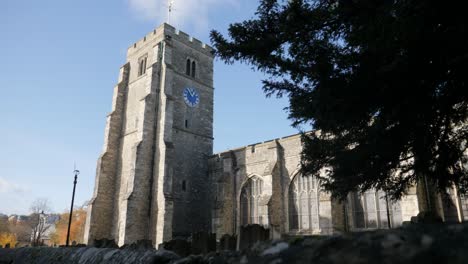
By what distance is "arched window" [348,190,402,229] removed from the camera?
59.5 feet

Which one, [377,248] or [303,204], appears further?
[303,204]

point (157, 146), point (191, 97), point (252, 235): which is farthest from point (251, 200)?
point (252, 235)

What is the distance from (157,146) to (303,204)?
11.2 metres

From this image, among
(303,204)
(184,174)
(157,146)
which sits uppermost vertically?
(157,146)

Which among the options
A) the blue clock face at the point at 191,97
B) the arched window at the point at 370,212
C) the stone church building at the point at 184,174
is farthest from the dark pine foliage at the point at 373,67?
the blue clock face at the point at 191,97

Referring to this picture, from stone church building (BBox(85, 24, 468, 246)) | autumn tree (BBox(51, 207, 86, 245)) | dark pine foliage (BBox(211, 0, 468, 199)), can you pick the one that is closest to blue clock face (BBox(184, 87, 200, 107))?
stone church building (BBox(85, 24, 468, 246))

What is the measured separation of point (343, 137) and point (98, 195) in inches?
883

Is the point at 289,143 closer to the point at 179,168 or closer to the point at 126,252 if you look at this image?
the point at 179,168

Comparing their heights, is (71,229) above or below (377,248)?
below

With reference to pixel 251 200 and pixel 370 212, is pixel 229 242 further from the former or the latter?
pixel 251 200

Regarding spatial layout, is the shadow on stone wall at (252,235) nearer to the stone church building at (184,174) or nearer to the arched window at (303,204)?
the stone church building at (184,174)

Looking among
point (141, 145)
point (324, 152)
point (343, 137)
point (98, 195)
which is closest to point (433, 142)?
point (343, 137)

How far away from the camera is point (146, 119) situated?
25469 mm

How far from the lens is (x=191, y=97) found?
2898cm
